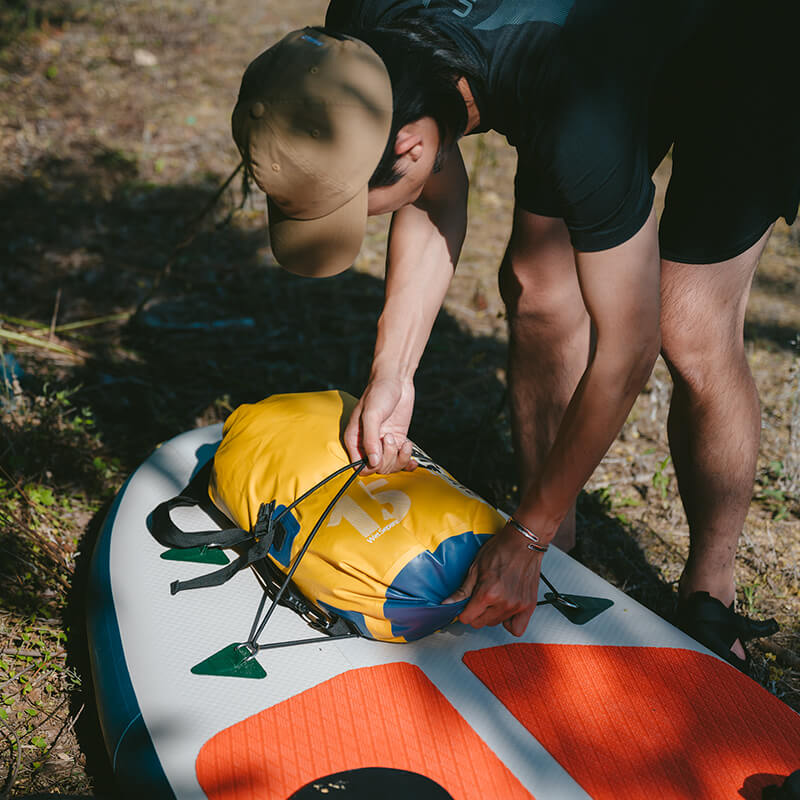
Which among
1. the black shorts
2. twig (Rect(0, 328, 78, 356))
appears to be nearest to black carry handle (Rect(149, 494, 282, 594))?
the black shorts

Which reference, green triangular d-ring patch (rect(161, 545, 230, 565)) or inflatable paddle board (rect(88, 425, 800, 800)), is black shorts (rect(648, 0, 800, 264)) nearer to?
inflatable paddle board (rect(88, 425, 800, 800))

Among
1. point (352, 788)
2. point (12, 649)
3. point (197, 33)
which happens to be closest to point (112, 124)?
point (197, 33)

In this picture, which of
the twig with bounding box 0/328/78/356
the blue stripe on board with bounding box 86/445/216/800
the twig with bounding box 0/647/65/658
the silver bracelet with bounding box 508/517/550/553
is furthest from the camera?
the twig with bounding box 0/328/78/356

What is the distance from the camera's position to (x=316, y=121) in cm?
134

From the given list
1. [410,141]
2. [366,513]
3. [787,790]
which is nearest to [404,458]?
[366,513]

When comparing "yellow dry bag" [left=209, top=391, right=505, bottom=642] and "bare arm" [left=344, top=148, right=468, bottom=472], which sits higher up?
"bare arm" [left=344, top=148, right=468, bottom=472]

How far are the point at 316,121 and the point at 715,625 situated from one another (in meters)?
1.50

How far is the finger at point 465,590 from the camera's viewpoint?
1587mm

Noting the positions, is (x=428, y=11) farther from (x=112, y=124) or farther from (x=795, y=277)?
(x=112, y=124)

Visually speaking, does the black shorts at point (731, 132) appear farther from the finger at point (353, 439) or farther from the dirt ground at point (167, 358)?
the dirt ground at point (167, 358)

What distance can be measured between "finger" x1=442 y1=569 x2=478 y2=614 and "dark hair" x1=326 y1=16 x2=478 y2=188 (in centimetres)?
84

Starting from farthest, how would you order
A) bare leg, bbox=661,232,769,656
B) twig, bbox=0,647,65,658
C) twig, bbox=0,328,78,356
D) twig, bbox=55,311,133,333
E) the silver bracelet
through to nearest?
twig, bbox=55,311,133,333
twig, bbox=0,328,78,356
twig, bbox=0,647,65,658
bare leg, bbox=661,232,769,656
the silver bracelet

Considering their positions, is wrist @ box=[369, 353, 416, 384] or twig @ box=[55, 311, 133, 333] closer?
wrist @ box=[369, 353, 416, 384]

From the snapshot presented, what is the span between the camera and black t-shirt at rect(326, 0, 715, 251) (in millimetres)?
1256
